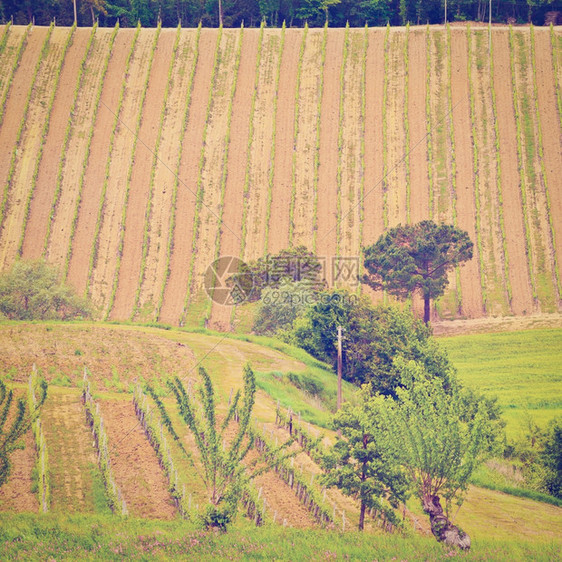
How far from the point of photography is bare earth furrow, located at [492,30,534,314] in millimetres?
100688

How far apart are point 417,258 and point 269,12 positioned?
6493 cm

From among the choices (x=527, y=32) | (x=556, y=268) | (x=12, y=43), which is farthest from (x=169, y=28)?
(x=556, y=268)

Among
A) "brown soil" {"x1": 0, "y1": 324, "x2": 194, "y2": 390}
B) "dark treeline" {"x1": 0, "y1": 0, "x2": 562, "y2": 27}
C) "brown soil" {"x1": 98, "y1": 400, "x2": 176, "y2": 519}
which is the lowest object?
"brown soil" {"x1": 98, "y1": 400, "x2": 176, "y2": 519}

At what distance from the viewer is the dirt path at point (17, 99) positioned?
380ft

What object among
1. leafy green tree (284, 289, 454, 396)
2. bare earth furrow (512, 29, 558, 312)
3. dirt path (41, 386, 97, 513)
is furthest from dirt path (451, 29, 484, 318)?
dirt path (41, 386, 97, 513)

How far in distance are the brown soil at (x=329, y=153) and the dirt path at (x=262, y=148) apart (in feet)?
21.5

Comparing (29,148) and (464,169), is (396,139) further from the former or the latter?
(29,148)

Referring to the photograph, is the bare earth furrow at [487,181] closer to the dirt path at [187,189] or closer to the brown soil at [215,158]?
the brown soil at [215,158]

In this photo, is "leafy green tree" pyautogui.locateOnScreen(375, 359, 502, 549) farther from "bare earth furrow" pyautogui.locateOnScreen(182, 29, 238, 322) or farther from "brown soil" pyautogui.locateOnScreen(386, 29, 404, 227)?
"brown soil" pyautogui.locateOnScreen(386, 29, 404, 227)

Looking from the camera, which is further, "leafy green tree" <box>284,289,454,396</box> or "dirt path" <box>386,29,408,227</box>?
"dirt path" <box>386,29,408,227</box>

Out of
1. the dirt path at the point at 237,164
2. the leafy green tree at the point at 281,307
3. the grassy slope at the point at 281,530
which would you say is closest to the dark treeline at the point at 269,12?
the dirt path at the point at 237,164

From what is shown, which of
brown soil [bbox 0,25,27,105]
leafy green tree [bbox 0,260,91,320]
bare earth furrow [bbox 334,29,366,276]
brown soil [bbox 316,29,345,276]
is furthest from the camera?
brown soil [bbox 0,25,27,105]

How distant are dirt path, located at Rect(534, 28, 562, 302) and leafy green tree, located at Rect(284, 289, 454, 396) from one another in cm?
3633

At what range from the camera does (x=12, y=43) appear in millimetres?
127688
